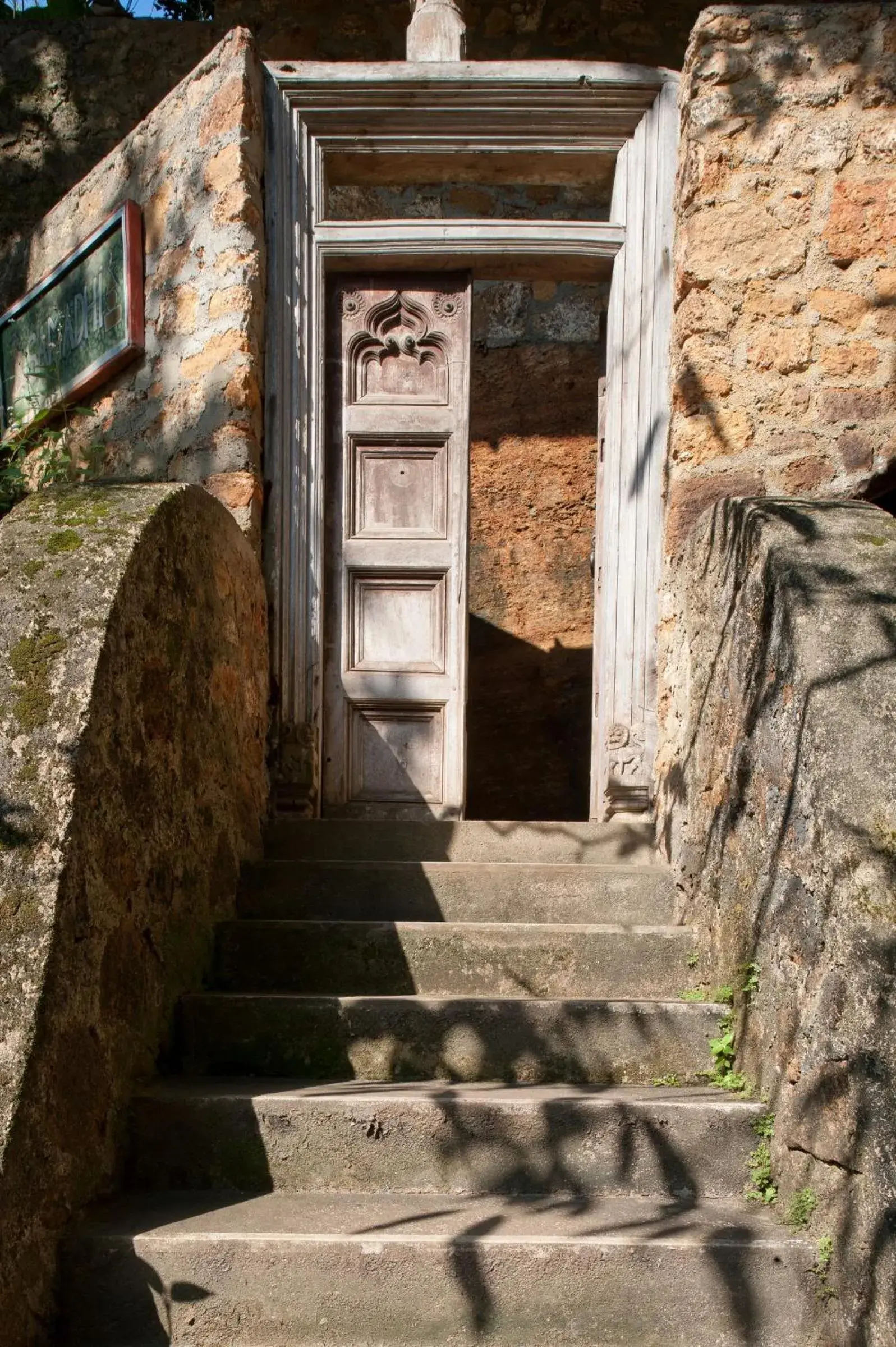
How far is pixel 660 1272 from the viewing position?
2086 millimetres

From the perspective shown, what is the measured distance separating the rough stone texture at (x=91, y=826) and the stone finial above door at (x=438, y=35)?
202 cm

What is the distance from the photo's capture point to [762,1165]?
2.34 meters

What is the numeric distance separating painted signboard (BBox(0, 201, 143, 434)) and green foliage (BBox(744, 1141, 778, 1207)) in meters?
3.11

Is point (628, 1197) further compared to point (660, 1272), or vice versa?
point (628, 1197)

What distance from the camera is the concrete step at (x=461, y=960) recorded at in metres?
2.93

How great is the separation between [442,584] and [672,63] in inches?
129

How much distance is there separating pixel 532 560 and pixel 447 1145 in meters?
5.34

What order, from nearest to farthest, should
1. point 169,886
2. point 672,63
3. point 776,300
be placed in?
point 169,886
point 776,300
point 672,63

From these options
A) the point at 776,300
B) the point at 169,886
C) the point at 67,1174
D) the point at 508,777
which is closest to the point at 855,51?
the point at 776,300

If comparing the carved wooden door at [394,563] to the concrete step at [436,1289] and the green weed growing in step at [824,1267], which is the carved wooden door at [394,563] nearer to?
the concrete step at [436,1289]

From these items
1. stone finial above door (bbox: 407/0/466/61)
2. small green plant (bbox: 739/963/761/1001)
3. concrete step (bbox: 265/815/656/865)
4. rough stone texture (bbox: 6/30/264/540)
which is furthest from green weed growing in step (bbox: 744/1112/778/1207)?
stone finial above door (bbox: 407/0/466/61)

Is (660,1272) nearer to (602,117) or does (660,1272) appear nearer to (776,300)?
(776,300)

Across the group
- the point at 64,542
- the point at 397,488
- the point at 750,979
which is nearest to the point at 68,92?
the point at 397,488

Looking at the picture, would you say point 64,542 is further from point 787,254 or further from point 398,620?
point 787,254
